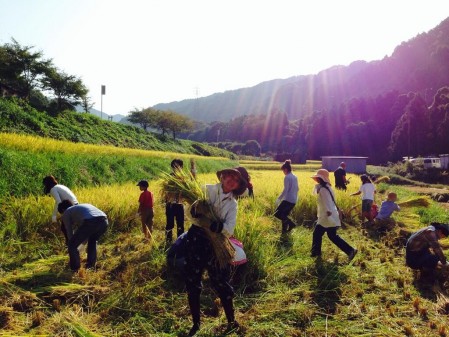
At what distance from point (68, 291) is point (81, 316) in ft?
1.73

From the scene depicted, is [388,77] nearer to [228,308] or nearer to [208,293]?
[208,293]

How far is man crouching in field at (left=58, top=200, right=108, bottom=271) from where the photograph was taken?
13.8ft

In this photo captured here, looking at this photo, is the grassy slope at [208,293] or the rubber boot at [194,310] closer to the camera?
the rubber boot at [194,310]

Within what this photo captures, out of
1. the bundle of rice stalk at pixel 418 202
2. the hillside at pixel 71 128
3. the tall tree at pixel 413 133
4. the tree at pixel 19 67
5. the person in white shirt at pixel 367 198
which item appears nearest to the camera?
the person in white shirt at pixel 367 198

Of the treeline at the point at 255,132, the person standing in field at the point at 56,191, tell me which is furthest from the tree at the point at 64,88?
the treeline at the point at 255,132

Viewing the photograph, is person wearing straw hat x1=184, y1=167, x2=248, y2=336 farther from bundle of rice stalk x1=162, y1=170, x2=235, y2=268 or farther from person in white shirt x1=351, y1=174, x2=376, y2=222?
person in white shirt x1=351, y1=174, x2=376, y2=222

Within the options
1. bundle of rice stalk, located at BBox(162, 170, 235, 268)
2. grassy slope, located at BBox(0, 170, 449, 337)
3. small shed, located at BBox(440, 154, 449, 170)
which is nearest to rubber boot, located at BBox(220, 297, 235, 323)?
grassy slope, located at BBox(0, 170, 449, 337)

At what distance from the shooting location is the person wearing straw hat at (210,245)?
298cm

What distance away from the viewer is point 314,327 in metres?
3.24

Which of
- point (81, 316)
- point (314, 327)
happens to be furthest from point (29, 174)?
point (314, 327)

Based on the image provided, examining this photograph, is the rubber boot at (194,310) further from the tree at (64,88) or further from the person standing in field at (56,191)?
the tree at (64,88)

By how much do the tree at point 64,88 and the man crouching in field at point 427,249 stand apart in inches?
1068

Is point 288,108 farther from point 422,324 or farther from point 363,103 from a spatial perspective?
point 422,324

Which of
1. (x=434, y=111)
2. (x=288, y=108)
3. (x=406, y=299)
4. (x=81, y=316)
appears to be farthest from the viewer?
(x=288, y=108)
